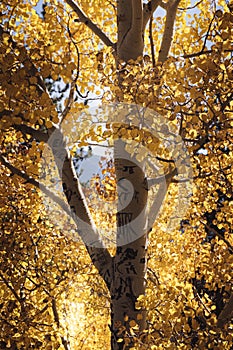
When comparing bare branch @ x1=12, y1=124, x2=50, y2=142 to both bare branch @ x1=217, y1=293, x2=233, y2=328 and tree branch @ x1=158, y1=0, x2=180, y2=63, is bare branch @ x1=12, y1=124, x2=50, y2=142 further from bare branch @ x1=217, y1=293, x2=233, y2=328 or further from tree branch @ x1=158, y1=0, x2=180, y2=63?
bare branch @ x1=217, y1=293, x2=233, y2=328

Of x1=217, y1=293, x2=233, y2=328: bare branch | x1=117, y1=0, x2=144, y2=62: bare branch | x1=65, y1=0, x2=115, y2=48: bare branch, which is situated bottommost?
x1=217, y1=293, x2=233, y2=328: bare branch

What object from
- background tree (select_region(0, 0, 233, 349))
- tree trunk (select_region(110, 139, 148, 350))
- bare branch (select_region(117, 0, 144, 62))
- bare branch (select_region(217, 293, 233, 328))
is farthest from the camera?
bare branch (select_region(117, 0, 144, 62))

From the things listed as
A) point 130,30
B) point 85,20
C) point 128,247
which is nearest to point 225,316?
point 128,247

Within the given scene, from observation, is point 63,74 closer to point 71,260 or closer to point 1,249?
point 1,249

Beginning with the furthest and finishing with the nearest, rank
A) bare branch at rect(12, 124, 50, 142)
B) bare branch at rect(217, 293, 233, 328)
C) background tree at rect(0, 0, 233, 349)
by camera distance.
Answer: bare branch at rect(12, 124, 50, 142) → bare branch at rect(217, 293, 233, 328) → background tree at rect(0, 0, 233, 349)

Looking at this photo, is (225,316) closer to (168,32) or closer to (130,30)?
(130,30)

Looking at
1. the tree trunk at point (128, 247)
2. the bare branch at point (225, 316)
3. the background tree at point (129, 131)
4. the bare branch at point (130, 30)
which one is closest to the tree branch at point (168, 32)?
the background tree at point (129, 131)

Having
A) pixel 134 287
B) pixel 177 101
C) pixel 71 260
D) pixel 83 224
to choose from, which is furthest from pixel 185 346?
pixel 71 260

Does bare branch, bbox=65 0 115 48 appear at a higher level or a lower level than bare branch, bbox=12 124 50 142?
higher

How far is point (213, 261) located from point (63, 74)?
3250mm

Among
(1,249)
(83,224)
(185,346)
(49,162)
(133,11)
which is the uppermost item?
(133,11)

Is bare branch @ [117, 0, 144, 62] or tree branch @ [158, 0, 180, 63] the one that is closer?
bare branch @ [117, 0, 144, 62]

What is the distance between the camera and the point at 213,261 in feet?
17.8

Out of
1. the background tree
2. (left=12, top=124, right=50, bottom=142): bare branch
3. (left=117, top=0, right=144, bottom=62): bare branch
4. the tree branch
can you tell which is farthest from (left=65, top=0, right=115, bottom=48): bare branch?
(left=12, top=124, right=50, bottom=142): bare branch
